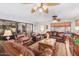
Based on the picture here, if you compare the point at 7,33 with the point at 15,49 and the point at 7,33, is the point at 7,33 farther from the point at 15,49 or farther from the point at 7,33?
the point at 15,49

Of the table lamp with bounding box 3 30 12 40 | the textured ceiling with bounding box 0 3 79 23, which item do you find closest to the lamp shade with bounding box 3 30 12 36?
the table lamp with bounding box 3 30 12 40

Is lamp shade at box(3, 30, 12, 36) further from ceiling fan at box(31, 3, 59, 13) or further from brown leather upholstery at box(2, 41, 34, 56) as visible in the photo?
ceiling fan at box(31, 3, 59, 13)

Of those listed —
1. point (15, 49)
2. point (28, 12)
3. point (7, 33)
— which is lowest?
point (15, 49)

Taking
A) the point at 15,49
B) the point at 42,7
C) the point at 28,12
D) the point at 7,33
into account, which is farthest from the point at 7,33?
the point at 42,7

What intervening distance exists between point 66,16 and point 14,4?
614 millimetres

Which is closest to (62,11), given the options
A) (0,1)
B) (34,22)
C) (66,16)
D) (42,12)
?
(66,16)

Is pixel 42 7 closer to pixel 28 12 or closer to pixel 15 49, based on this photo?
pixel 28 12

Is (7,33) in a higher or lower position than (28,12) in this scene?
lower

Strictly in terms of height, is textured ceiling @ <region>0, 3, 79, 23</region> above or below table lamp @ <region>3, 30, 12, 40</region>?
above

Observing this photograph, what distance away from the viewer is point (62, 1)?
1.82 meters

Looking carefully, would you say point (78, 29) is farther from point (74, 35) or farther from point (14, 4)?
point (14, 4)

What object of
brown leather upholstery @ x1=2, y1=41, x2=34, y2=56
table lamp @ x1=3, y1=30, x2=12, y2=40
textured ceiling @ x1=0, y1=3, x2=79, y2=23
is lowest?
brown leather upholstery @ x1=2, y1=41, x2=34, y2=56

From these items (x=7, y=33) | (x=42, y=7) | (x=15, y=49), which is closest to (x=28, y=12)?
(x=42, y=7)

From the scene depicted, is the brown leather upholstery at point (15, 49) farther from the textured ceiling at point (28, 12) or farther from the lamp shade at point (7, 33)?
the textured ceiling at point (28, 12)
